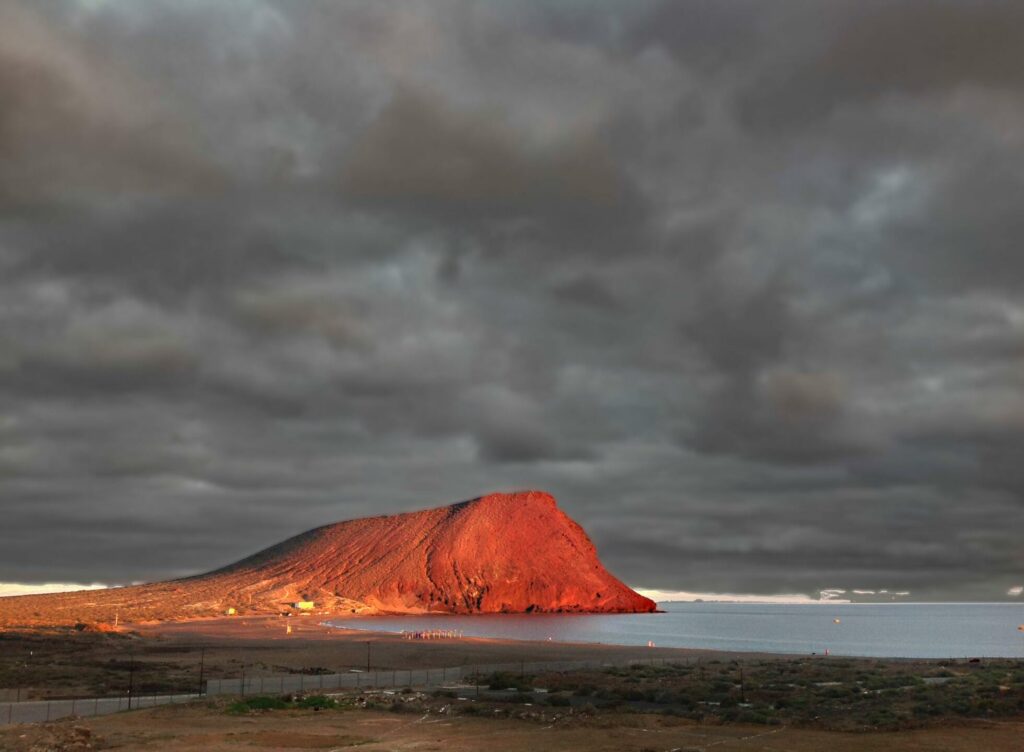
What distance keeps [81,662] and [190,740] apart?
154ft

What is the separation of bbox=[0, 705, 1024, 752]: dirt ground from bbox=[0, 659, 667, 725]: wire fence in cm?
472

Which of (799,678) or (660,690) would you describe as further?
(799,678)

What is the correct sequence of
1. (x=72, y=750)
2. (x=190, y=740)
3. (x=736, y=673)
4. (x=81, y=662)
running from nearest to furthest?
(x=72, y=750)
(x=190, y=740)
(x=736, y=673)
(x=81, y=662)

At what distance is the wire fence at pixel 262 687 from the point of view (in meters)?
43.7

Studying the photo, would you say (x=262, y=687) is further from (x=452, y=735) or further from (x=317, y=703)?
(x=452, y=735)

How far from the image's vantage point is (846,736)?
35938 millimetres

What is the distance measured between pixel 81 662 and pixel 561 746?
5618 centimetres

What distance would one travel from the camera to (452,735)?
118 ft

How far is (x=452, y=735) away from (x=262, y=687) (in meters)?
21.8

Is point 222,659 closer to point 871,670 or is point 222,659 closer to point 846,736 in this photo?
point 871,670

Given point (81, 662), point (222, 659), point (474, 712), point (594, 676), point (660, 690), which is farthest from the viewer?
point (222, 659)

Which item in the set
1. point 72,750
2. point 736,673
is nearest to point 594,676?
point 736,673

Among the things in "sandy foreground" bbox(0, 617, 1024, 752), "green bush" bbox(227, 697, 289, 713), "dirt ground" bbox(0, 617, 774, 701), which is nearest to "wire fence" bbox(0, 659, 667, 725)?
"dirt ground" bbox(0, 617, 774, 701)

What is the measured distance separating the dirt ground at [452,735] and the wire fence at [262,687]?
15.5 feet
